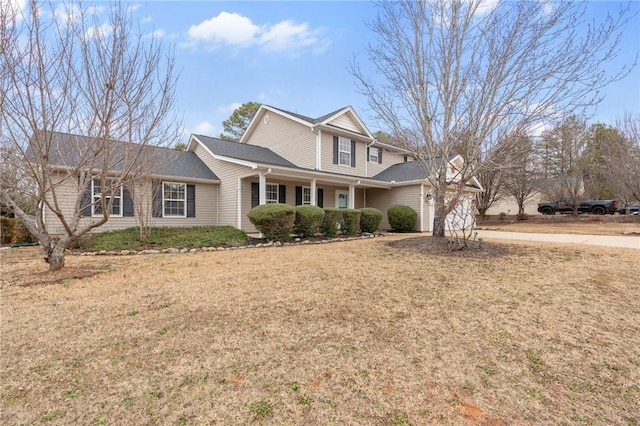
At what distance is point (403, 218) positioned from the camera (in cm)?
1420

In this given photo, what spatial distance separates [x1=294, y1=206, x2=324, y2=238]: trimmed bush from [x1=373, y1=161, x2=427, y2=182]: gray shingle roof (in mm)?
6538

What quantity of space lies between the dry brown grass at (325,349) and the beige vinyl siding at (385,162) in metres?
12.4

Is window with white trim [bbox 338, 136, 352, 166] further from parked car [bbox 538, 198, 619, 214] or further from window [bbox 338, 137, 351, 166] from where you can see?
parked car [bbox 538, 198, 619, 214]

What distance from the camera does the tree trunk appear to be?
17.8 ft

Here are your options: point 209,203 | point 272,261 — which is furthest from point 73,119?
point 209,203

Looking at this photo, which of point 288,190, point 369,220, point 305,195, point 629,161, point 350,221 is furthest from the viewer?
point 629,161

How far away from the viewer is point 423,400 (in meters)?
2.04

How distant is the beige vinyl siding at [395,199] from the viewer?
15.1 metres

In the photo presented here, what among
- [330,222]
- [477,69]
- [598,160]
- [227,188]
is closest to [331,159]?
[330,222]

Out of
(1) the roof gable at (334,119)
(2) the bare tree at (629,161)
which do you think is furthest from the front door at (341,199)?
(2) the bare tree at (629,161)

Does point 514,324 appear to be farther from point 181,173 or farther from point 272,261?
point 181,173

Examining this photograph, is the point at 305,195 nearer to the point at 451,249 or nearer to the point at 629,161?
the point at 451,249

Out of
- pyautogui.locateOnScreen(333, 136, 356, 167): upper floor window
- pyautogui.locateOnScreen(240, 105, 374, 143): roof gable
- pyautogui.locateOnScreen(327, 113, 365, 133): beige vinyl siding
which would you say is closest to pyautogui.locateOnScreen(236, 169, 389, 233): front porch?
pyautogui.locateOnScreen(333, 136, 356, 167): upper floor window

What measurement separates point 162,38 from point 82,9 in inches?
43.2
